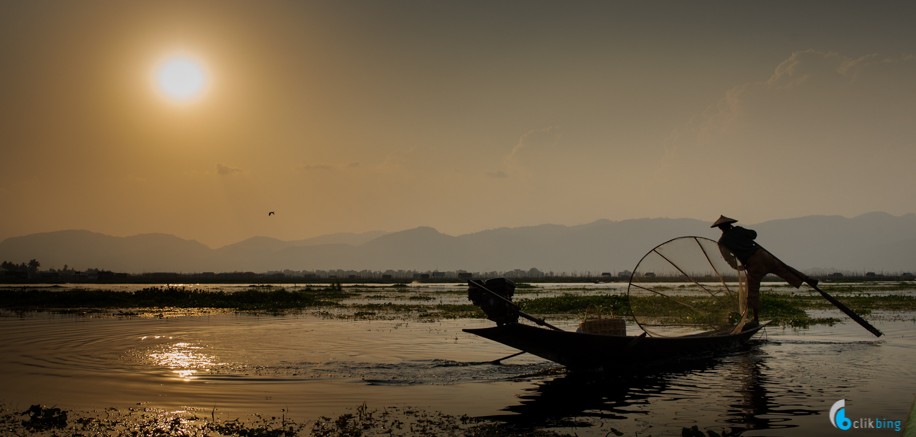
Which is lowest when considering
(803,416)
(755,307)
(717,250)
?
(803,416)

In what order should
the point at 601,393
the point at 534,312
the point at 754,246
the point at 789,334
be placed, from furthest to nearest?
the point at 534,312, the point at 789,334, the point at 754,246, the point at 601,393

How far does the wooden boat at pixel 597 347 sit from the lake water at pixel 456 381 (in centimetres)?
49

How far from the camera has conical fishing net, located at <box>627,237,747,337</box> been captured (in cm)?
2005

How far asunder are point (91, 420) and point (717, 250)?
16900 millimetres

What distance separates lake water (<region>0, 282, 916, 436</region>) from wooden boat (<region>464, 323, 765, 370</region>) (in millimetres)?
490

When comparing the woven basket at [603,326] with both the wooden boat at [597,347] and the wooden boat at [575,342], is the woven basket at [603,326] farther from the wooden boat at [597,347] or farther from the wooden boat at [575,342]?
the wooden boat at [597,347]

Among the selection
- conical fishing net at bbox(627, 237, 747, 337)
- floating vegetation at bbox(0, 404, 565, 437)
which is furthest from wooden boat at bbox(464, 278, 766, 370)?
floating vegetation at bbox(0, 404, 565, 437)

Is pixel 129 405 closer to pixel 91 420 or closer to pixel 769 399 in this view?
pixel 91 420

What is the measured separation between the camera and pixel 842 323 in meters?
32.2

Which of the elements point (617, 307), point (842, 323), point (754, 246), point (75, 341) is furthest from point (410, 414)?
point (617, 307)

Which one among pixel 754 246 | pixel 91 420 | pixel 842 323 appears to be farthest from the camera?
pixel 842 323

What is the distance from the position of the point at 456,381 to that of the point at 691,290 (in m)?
8.08

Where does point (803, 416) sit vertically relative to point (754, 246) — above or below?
below

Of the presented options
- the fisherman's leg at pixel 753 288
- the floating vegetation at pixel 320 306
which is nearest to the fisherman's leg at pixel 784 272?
the fisherman's leg at pixel 753 288
